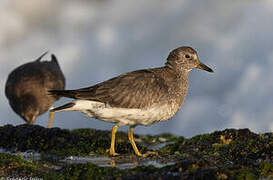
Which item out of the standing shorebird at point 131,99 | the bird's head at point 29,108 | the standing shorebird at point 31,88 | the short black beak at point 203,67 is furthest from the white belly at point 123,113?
the bird's head at point 29,108

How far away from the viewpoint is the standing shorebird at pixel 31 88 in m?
19.4

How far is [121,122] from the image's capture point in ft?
34.1

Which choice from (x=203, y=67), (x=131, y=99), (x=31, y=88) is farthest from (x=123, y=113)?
(x=31, y=88)

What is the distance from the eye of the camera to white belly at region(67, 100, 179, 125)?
10.2 m

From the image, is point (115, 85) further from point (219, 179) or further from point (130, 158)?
point (219, 179)

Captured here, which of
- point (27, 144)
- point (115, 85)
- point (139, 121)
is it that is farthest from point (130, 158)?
point (27, 144)

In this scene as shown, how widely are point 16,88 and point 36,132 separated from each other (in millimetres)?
7240

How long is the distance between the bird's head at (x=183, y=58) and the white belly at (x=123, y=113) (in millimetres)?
1546

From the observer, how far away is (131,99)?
1032 centimetres

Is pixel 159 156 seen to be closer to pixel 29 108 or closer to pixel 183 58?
pixel 183 58

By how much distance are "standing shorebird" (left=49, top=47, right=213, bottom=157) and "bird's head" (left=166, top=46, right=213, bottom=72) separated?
0.59 metres

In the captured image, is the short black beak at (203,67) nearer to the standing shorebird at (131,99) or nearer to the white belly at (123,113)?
the standing shorebird at (131,99)

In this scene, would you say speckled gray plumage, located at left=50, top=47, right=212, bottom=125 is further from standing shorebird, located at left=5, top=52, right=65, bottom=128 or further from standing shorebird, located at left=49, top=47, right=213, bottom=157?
standing shorebird, located at left=5, top=52, right=65, bottom=128

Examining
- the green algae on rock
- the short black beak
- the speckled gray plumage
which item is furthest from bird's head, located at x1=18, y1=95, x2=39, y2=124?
the short black beak
